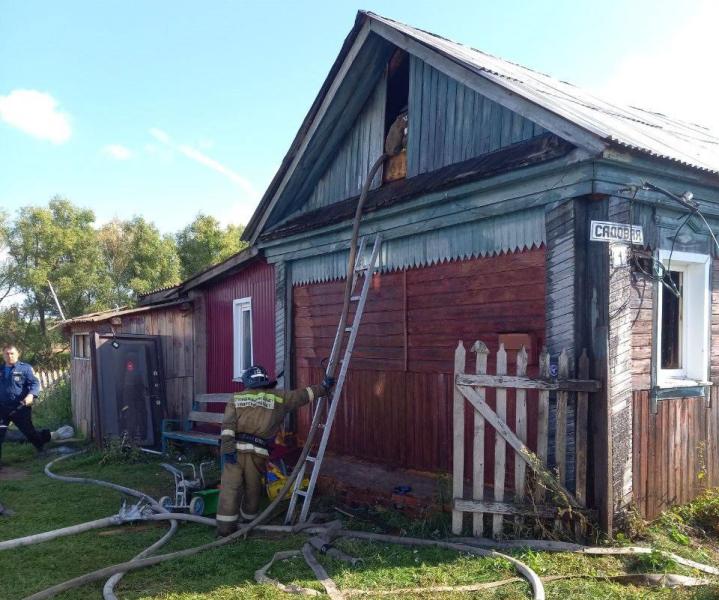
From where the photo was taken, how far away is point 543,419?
17.5 ft

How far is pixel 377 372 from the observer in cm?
785

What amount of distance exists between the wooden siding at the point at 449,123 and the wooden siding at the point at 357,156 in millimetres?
708

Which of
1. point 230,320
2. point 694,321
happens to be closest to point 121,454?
point 230,320

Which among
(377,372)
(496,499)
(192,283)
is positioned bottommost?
(496,499)

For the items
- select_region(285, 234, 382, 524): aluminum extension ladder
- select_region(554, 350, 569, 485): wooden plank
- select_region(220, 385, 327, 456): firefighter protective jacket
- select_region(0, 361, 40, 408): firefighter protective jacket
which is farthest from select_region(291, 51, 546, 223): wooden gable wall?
select_region(0, 361, 40, 408): firefighter protective jacket

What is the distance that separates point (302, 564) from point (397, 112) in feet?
18.3

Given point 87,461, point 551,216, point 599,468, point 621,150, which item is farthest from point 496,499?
point 87,461

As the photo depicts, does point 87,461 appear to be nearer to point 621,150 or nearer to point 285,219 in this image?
point 285,219

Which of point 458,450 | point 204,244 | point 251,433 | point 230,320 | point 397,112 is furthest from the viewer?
point 204,244

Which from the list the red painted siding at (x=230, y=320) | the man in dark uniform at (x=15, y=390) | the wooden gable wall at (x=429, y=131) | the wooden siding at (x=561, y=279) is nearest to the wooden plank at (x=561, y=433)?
the wooden siding at (x=561, y=279)

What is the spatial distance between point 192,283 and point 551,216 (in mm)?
7814

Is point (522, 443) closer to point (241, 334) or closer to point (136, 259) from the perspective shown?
point (241, 334)

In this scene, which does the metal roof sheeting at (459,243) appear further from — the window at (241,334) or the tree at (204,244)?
the tree at (204,244)

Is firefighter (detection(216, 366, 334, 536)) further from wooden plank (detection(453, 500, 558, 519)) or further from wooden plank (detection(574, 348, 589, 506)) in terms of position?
wooden plank (detection(574, 348, 589, 506))
